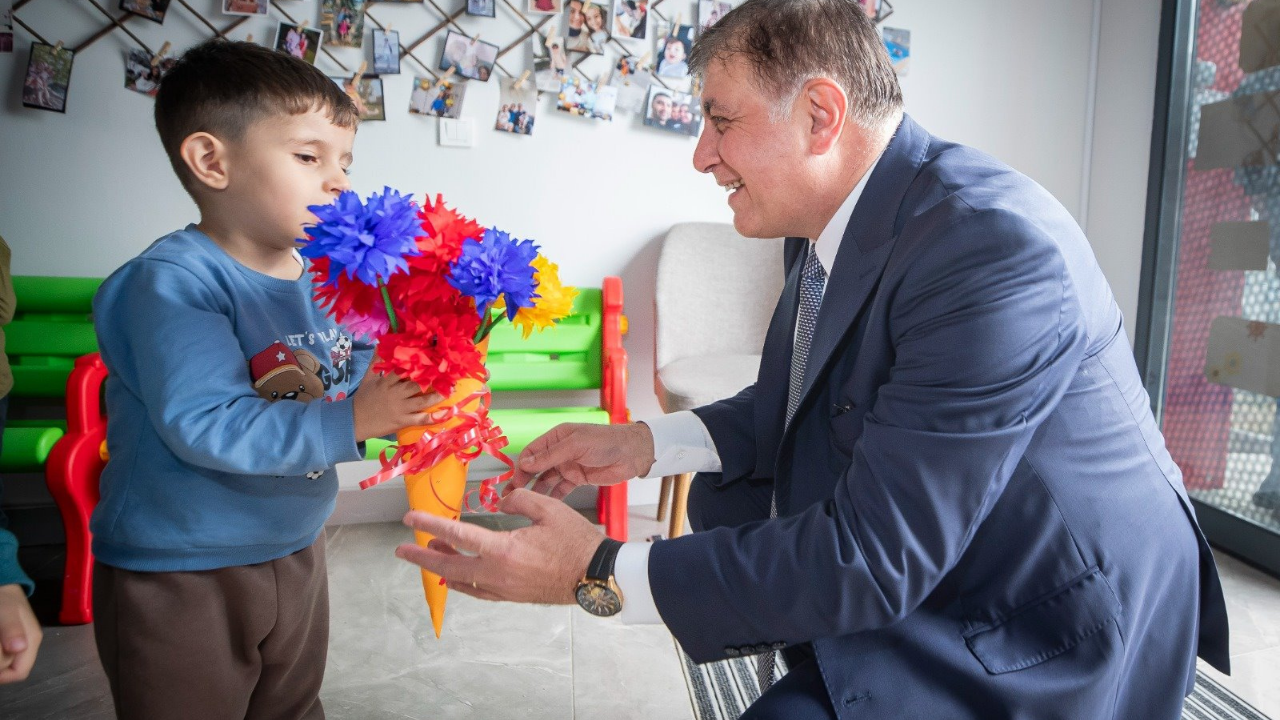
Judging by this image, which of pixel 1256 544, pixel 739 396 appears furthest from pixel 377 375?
pixel 1256 544

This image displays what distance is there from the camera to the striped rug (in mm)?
1690

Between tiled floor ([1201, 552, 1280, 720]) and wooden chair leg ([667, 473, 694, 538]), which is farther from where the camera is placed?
wooden chair leg ([667, 473, 694, 538])

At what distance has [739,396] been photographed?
1.44 m

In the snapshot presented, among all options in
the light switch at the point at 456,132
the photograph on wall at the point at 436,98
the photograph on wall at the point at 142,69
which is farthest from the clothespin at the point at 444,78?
the photograph on wall at the point at 142,69

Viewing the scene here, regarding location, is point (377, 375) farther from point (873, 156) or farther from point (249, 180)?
point (873, 156)

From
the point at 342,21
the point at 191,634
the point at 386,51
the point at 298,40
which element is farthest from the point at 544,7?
the point at 191,634

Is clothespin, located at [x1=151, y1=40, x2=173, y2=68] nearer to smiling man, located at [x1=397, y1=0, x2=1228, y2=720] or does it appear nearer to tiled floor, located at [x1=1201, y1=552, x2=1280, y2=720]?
smiling man, located at [x1=397, y1=0, x2=1228, y2=720]

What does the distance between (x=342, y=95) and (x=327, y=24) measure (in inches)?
55.8

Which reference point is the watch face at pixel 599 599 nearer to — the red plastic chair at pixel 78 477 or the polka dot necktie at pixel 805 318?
the polka dot necktie at pixel 805 318

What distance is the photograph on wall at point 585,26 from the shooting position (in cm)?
261

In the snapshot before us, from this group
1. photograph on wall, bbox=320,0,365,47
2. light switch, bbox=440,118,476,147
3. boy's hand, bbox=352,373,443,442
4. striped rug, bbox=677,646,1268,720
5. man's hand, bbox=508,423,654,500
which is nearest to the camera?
boy's hand, bbox=352,373,443,442

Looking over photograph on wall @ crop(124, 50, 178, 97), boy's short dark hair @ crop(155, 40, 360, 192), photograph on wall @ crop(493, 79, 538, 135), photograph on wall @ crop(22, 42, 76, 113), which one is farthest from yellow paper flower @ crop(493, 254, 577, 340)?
photograph on wall @ crop(22, 42, 76, 113)

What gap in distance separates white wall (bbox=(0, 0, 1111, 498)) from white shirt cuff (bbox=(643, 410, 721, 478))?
145 centimetres

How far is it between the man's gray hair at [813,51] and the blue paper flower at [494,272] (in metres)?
0.41
